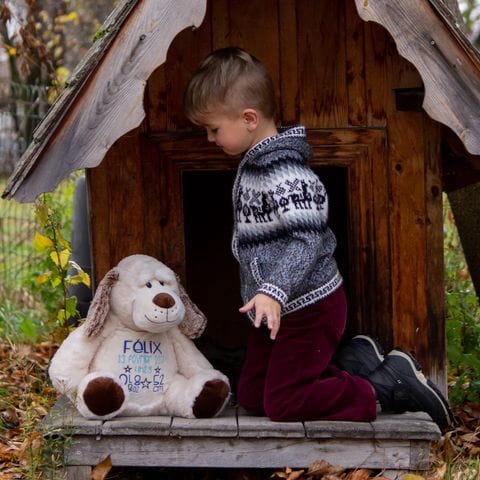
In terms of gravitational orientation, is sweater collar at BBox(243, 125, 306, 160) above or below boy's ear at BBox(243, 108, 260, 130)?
below

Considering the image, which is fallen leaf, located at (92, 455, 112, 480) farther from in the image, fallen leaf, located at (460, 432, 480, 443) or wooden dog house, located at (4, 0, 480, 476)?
fallen leaf, located at (460, 432, 480, 443)

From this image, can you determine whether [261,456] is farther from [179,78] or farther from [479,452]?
[179,78]

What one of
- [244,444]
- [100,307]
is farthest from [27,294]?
[244,444]

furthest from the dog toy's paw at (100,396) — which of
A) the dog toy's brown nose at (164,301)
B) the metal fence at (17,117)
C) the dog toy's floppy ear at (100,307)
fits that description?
the metal fence at (17,117)

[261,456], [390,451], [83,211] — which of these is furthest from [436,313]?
[83,211]

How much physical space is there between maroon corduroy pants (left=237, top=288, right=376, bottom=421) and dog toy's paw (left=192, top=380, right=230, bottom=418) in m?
0.18

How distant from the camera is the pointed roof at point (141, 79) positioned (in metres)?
3.61

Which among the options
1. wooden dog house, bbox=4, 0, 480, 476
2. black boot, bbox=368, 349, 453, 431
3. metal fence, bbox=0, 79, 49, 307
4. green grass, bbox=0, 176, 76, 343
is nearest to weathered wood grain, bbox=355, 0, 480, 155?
wooden dog house, bbox=4, 0, 480, 476

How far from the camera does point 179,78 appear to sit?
4602 mm

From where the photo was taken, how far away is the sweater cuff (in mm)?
3660

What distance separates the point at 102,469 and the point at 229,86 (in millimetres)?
1672

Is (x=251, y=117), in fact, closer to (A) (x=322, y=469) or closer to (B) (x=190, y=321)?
(B) (x=190, y=321)

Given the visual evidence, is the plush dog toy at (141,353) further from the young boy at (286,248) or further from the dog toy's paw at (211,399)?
the young boy at (286,248)

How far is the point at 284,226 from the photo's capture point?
3865 mm
